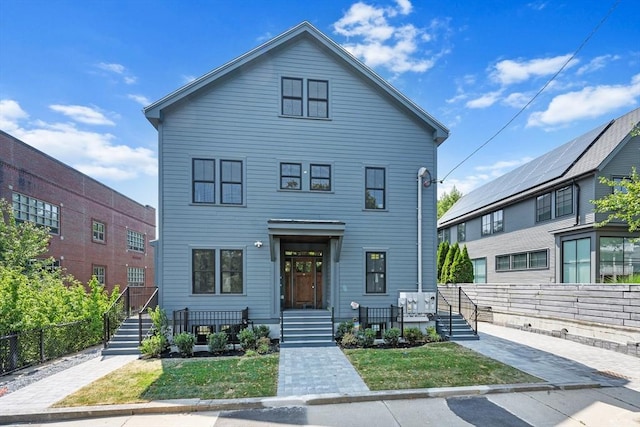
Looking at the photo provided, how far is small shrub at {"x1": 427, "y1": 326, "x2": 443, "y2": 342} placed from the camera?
10977mm

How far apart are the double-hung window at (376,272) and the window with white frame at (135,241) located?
79.3 feet

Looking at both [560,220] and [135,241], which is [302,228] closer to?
[560,220]

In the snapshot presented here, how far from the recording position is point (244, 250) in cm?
1137

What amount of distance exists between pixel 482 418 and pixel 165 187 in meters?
10.5

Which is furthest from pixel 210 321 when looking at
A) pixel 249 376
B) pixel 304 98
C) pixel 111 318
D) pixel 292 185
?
pixel 304 98

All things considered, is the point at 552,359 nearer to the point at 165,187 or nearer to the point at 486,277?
the point at 165,187

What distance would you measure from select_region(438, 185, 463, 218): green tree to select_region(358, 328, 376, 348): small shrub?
43.7 m

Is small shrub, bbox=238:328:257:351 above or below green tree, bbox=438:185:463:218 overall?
below

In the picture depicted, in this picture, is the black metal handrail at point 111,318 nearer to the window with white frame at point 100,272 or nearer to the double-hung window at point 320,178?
the double-hung window at point 320,178

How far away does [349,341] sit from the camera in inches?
410

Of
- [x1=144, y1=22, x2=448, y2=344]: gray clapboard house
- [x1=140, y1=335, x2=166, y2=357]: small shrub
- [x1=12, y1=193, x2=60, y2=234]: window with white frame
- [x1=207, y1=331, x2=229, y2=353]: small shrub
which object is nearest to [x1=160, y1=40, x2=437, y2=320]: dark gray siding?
[x1=144, y1=22, x2=448, y2=344]: gray clapboard house

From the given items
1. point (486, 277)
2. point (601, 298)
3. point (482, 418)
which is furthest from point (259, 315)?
point (486, 277)

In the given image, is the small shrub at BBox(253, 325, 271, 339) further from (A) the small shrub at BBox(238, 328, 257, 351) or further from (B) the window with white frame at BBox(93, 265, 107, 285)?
(B) the window with white frame at BBox(93, 265, 107, 285)

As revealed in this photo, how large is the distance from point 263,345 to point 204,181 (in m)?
5.61
